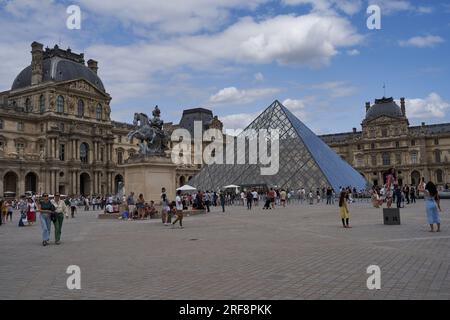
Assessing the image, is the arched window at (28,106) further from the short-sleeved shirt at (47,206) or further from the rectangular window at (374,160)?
the rectangular window at (374,160)

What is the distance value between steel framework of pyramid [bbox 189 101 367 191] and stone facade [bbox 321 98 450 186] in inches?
1641

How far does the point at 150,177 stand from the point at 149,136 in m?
2.27

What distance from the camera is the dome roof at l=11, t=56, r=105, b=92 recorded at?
5953 cm

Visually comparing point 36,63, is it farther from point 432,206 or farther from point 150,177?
point 432,206

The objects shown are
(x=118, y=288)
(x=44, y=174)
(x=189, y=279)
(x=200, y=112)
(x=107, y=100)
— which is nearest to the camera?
(x=118, y=288)

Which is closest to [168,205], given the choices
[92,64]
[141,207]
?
[141,207]

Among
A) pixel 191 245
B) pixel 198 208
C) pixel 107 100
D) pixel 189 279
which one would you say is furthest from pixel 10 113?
pixel 189 279

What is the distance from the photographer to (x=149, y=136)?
2323cm

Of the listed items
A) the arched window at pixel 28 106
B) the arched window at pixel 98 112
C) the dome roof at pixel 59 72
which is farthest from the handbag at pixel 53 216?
the arched window at pixel 98 112

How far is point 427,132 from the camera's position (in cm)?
8144

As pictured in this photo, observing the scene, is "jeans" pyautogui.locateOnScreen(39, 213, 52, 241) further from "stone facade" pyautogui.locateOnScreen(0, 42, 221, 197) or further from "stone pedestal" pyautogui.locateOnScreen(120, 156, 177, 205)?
"stone facade" pyautogui.locateOnScreen(0, 42, 221, 197)

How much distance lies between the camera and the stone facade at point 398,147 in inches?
3137

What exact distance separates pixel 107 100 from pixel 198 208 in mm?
45224
